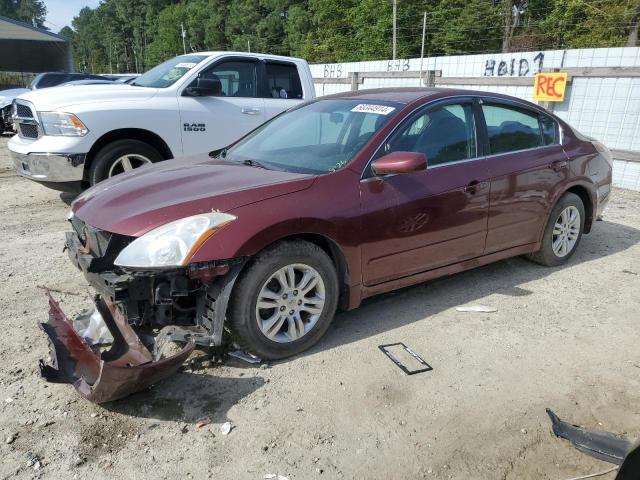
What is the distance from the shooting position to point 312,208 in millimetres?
3227

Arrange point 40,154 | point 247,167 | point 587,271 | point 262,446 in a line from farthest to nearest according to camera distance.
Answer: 1. point 40,154
2. point 587,271
3. point 247,167
4. point 262,446

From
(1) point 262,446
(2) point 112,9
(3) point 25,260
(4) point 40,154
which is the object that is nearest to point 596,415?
(1) point 262,446

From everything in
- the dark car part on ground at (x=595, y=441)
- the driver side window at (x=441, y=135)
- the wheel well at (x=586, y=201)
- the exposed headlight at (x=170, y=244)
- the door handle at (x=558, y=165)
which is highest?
the driver side window at (x=441, y=135)

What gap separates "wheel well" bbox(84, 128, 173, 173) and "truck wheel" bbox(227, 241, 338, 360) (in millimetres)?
3842

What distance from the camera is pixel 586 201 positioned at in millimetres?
5191

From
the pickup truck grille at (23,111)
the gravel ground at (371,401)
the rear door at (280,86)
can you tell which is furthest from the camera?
the rear door at (280,86)

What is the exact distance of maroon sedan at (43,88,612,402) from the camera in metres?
2.94

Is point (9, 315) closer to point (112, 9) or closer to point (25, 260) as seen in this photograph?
point (25, 260)

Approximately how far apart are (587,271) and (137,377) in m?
4.26

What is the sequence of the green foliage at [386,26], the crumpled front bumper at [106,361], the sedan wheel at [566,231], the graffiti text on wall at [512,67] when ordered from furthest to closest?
the green foliage at [386,26], the graffiti text on wall at [512,67], the sedan wheel at [566,231], the crumpled front bumper at [106,361]

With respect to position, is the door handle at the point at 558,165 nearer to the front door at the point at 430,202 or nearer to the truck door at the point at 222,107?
the front door at the point at 430,202

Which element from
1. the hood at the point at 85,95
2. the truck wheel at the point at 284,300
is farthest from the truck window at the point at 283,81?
the truck wheel at the point at 284,300

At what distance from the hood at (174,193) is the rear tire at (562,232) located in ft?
8.71

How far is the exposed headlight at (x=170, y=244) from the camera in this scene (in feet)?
9.24
